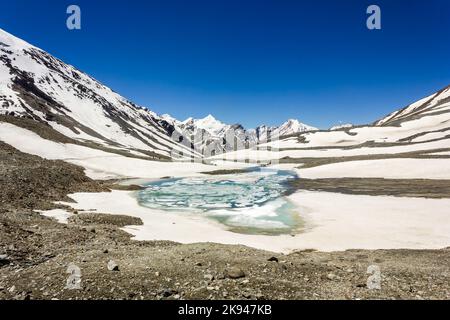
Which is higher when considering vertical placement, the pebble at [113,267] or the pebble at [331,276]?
the pebble at [113,267]

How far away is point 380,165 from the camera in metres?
78.3

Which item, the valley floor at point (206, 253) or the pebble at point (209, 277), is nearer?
the valley floor at point (206, 253)

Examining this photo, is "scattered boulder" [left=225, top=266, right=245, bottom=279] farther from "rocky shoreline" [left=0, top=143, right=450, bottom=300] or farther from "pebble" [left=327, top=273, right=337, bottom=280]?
"pebble" [left=327, top=273, right=337, bottom=280]

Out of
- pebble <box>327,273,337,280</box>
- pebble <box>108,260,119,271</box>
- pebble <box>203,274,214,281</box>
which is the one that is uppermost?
pebble <box>108,260,119,271</box>

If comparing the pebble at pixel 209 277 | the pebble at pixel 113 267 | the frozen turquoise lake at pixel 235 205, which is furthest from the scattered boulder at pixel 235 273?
the frozen turquoise lake at pixel 235 205

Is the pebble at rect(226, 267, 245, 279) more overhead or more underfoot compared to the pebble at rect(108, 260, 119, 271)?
more underfoot

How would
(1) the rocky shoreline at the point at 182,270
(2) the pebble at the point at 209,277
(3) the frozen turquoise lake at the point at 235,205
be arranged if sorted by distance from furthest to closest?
(3) the frozen turquoise lake at the point at 235,205 < (2) the pebble at the point at 209,277 < (1) the rocky shoreline at the point at 182,270

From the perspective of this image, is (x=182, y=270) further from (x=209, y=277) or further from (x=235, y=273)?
(x=235, y=273)

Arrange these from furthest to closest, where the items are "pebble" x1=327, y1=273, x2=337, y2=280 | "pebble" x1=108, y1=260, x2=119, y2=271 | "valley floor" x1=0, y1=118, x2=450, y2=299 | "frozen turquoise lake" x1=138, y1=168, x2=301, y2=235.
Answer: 1. "frozen turquoise lake" x1=138, y1=168, x2=301, y2=235
2. "pebble" x1=327, y1=273, x2=337, y2=280
3. "pebble" x1=108, y1=260, x2=119, y2=271
4. "valley floor" x1=0, y1=118, x2=450, y2=299

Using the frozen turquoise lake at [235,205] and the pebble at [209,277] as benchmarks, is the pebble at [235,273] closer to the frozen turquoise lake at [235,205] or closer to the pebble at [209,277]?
the pebble at [209,277]

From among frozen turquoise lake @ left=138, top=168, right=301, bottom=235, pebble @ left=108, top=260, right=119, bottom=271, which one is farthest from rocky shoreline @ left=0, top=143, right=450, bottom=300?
frozen turquoise lake @ left=138, top=168, right=301, bottom=235

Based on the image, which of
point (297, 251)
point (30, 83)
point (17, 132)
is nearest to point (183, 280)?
point (297, 251)
